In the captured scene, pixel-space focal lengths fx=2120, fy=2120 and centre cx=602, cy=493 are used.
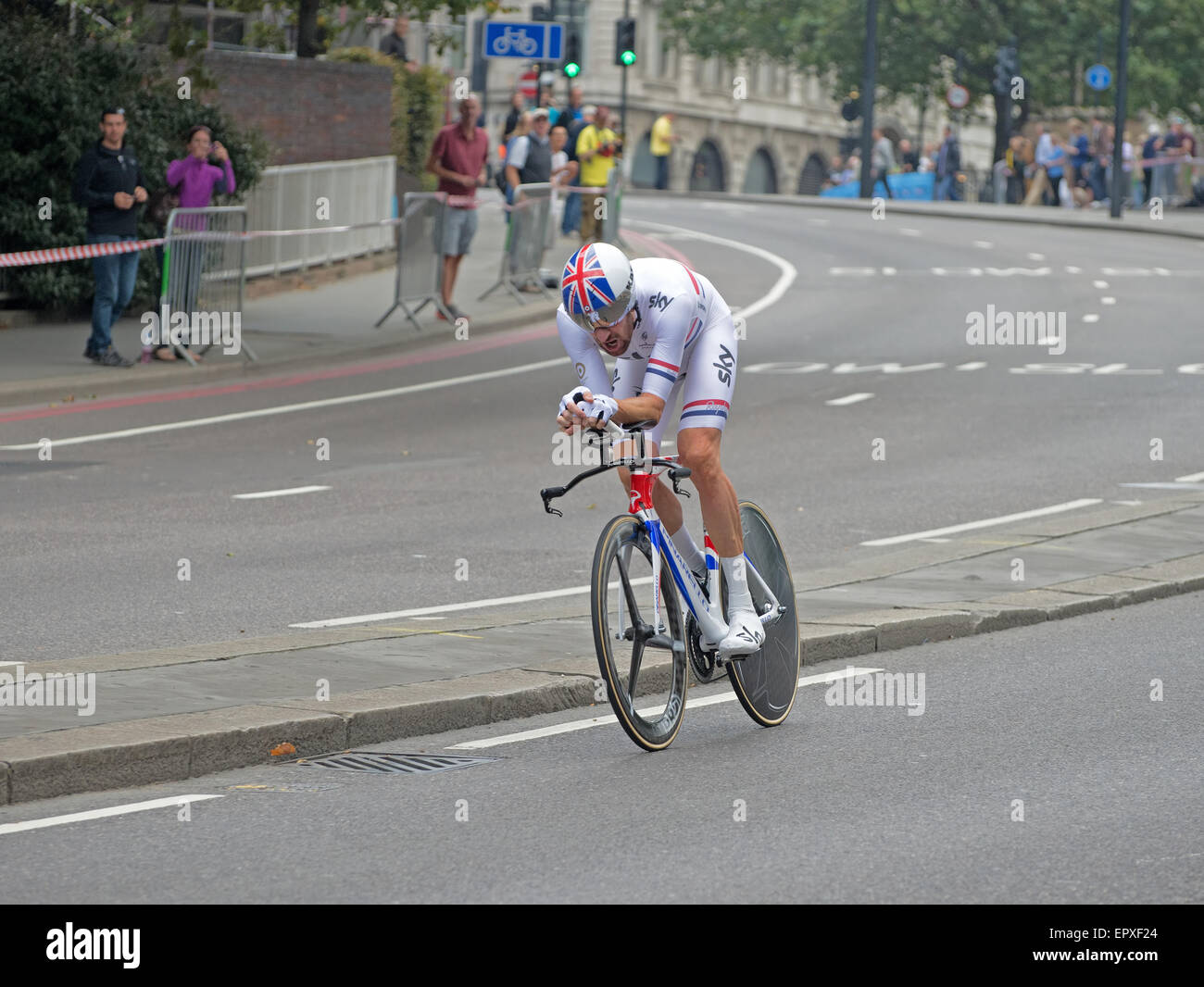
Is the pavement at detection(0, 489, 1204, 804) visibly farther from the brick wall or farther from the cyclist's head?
the brick wall

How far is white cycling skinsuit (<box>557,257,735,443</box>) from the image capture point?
7281 mm

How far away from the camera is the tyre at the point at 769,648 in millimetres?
7898

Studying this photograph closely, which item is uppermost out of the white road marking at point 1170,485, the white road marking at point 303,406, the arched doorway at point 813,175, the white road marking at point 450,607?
the white road marking at point 450,607

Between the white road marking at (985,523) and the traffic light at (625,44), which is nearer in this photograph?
the white road marking at (985,523)

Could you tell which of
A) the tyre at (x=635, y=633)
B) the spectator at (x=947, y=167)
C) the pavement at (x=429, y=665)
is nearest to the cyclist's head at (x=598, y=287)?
the tyre at (x=635, y=633)

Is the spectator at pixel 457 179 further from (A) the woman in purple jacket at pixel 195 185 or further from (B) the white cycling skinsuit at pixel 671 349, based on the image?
(B) the white cycling skinsuit at pixel 671 349

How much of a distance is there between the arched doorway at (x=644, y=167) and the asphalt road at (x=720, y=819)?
238 feet

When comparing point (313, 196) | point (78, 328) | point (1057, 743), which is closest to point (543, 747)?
Result: point (1057, 743)

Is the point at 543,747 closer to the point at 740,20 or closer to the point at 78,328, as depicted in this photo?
the point at 78,328

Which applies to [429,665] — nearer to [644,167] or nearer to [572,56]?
[572,56]

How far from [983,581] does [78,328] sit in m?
12.7

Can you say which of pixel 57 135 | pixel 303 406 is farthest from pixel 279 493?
pixel 57 135

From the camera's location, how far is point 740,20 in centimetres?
7388

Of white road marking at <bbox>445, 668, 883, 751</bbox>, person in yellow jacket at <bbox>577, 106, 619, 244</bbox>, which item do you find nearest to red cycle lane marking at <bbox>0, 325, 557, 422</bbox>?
person in yellow jacket at <bbox>577, 106, 619, 244</bbox>
